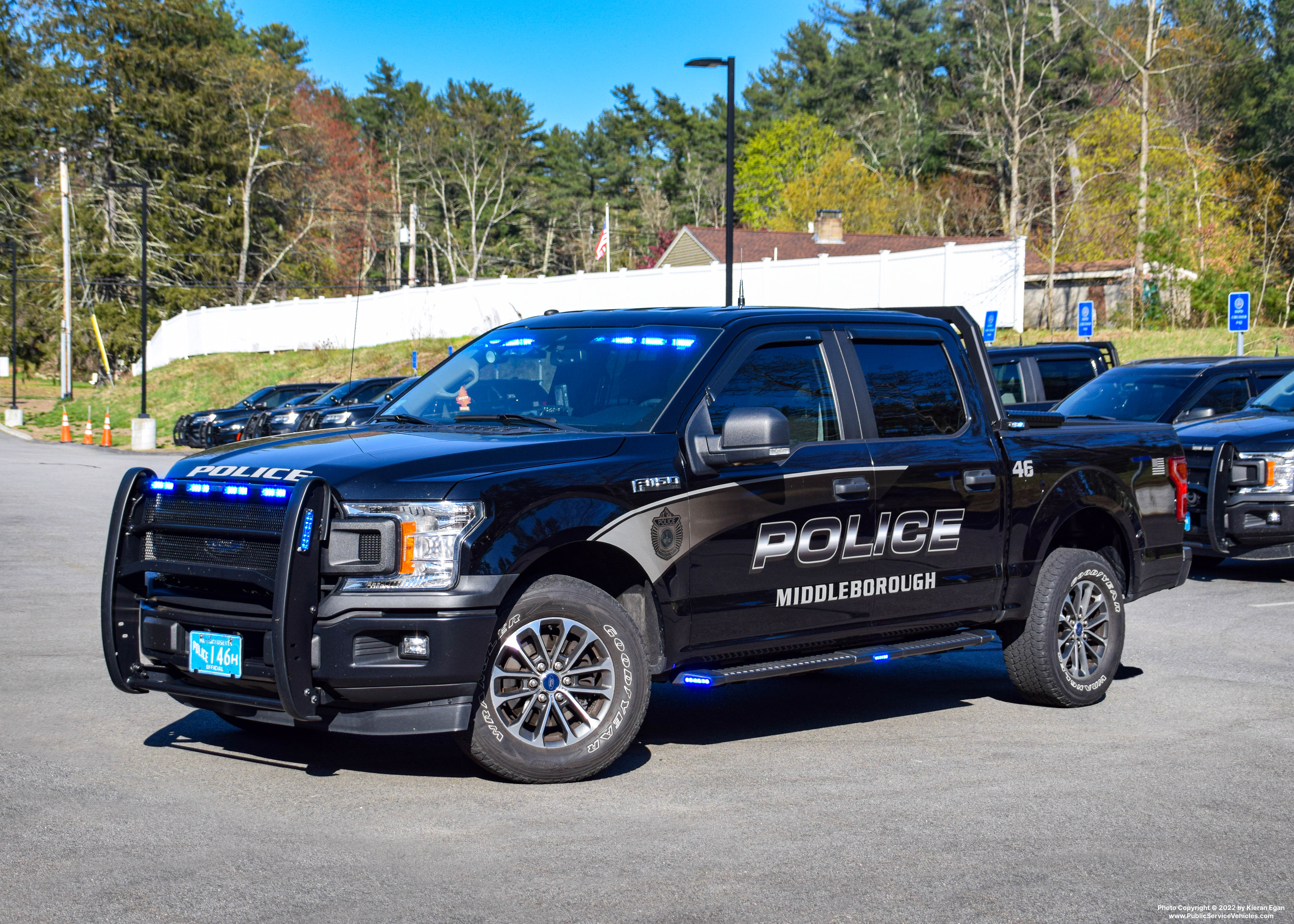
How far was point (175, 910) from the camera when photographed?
4066 mm

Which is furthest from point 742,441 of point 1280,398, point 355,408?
point 355,408

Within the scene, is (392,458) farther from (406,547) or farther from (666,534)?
(666,534)

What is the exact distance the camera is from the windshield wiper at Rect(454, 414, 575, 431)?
20.1 feet

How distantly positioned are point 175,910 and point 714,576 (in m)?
2.72

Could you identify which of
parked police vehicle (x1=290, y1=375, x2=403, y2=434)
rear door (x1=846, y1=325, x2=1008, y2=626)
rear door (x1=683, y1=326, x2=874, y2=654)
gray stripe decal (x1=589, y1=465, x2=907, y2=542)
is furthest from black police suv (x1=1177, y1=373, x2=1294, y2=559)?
parked police vehicle (x1=290, y1=375, x2=403, y2=434)

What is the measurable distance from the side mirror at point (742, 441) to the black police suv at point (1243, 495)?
706 cm

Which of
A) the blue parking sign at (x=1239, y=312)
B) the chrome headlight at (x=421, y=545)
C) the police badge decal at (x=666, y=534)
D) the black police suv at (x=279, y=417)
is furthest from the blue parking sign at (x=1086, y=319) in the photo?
the chrome headlight at (x=421, y=545)

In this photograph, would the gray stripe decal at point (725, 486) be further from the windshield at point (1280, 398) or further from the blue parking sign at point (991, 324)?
the blue parking sign at point (991, 324)

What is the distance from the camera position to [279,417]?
27625mm

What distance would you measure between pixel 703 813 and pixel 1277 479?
8384 mm

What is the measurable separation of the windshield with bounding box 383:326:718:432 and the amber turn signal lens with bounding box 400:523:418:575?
1.17m

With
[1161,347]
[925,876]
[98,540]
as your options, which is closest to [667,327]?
[925,876]

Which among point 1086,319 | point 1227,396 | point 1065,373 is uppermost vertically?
point 1086,319

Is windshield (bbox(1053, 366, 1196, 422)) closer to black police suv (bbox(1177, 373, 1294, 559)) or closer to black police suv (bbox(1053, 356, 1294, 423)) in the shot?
black police suv (bbox(1053, 356, 1294, 423))
